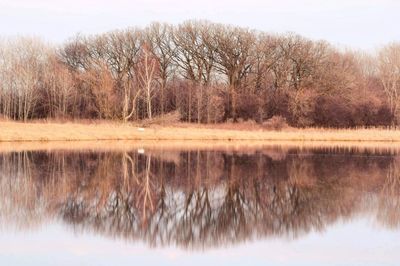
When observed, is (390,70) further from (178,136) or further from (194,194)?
(194,194)

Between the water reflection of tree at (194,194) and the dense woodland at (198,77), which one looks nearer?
the water reflection of tree at (194,194)

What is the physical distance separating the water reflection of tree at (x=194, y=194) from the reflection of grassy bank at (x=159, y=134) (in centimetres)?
1138

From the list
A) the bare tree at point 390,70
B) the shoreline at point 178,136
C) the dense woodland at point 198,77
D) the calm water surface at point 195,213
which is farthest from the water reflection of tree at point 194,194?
the bare tree at point 390,70

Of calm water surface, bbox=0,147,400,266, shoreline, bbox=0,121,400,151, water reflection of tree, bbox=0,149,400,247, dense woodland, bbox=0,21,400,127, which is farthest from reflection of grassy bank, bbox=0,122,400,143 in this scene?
calm water surface, bbox=0,147,400,266

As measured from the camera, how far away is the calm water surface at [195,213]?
9.52m

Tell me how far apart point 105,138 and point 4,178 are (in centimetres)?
2053

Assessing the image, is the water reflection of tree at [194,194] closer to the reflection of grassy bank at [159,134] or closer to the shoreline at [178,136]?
the shoreline at [178,136]

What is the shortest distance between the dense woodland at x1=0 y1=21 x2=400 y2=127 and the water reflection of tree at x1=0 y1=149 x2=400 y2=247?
27.9 m

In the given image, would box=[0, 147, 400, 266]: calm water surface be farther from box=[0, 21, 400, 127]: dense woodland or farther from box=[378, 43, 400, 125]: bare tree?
box=[378, 43, 400, 125]: bare tree

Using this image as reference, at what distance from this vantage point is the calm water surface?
9523 mm

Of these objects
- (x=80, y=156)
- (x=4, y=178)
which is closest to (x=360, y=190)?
(x=4, y=178)

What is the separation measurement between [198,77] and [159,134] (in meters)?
20.3

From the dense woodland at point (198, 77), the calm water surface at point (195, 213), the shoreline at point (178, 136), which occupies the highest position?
the dense woodland at point (198, 77)

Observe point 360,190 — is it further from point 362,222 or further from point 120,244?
point 120,244
